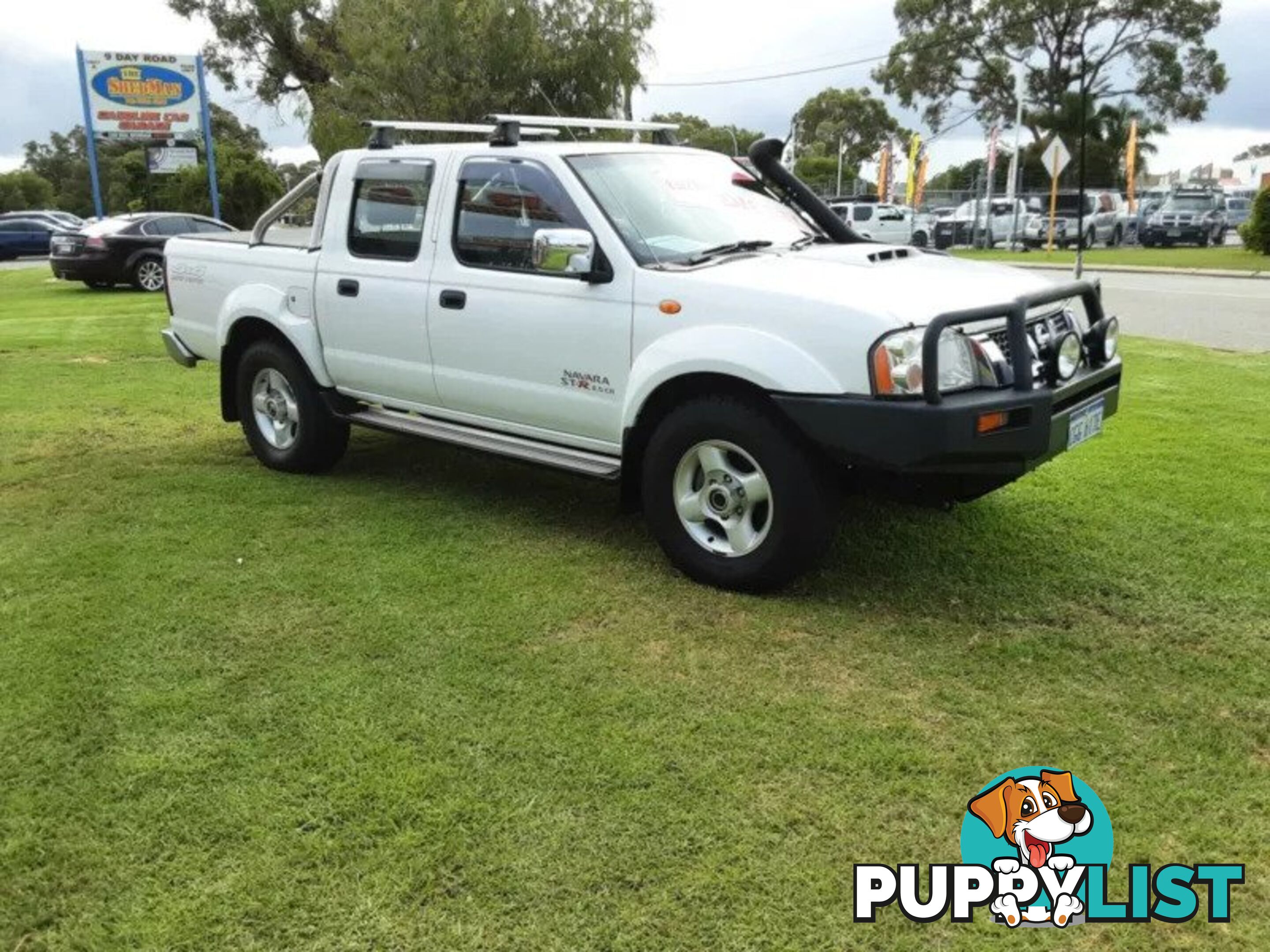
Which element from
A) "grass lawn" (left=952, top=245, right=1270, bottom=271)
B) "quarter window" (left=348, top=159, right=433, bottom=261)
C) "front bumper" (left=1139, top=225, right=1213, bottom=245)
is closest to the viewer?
"quarter window" (left=348, top=159, right=433, bottom=261)

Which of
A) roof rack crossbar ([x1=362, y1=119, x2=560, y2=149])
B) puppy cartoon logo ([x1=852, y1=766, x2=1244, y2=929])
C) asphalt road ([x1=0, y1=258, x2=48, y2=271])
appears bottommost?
puppy cartoon logo ([x1=852, y1=766, x2=1244, y2=929])

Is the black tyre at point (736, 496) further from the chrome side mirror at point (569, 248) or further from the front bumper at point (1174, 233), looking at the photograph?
the front bumper at point (1174, 233)

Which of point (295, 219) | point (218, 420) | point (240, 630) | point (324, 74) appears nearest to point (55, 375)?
point (218, 420)

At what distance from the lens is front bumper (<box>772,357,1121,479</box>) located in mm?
3680

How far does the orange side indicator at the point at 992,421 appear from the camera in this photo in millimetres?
3699

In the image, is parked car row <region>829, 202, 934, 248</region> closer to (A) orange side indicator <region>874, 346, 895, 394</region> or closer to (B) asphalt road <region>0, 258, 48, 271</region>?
(B) asphalt road <region>0, 258, 48, 271</region>

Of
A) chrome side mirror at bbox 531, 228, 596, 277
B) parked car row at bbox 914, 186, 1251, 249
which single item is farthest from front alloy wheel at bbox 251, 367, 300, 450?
parked car row at bbox 914, 186, 1251, 249

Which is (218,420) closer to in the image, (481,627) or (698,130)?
(481,627)

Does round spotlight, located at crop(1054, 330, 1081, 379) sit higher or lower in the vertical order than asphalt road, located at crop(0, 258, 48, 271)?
higher

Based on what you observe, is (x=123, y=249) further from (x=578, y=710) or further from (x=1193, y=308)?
(x=578, y=710)

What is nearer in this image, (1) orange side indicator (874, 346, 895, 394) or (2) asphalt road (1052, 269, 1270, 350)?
(1) orange side indicator (874, 346, 895, 394)

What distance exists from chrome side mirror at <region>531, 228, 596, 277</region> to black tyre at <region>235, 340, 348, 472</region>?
80.0 inches

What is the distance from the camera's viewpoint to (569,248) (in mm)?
4336

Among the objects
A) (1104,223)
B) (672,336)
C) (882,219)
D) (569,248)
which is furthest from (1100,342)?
(1104,223)
